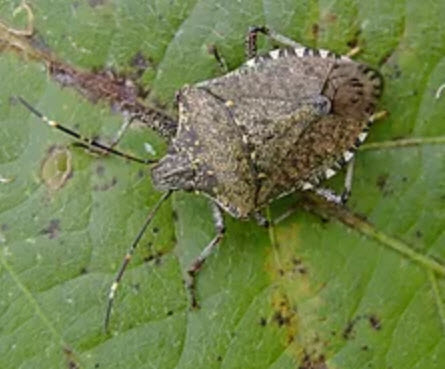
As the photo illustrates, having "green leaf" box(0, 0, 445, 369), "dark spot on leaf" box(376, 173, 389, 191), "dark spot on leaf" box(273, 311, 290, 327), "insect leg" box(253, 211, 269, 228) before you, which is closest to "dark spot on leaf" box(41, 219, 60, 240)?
"green leaf" box(0, 0, 445, 369)

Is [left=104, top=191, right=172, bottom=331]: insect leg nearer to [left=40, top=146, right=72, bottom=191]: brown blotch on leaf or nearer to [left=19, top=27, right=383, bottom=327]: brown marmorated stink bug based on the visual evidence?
[left=19, top=27, right=383, bottom=327]: brown marmorated stink bug

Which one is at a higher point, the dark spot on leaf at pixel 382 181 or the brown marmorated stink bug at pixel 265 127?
the brown marmorated stink bug at pixel 265 127

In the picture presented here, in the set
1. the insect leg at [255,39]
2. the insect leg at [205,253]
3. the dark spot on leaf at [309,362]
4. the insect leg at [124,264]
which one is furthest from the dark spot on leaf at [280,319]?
the insect leg at [255,39]

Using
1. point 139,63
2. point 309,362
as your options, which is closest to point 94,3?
point 139,63

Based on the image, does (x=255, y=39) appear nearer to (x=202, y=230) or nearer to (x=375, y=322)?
(x=202, y=230)

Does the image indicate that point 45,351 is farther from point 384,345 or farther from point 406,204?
point 406,204

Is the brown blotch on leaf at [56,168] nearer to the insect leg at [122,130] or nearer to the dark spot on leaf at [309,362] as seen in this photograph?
the insect leg at [122,130]

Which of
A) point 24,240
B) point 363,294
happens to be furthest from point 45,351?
point 363,294
